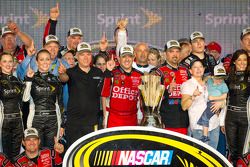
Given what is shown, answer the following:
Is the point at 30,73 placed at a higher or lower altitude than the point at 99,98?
higher

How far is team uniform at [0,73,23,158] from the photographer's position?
544 cm

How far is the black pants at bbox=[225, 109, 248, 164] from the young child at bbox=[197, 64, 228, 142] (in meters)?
0.31

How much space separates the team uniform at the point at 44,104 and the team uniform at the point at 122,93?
54cm

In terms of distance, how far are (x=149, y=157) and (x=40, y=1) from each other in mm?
5102

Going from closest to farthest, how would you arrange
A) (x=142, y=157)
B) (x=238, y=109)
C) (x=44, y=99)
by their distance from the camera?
(x=142, y=157), (x=44, y=99), (x=238, y=109)

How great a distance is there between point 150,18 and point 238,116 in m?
2.20

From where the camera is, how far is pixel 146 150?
8.53 feet

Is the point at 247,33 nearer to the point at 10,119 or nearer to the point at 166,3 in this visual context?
the point at 166,3

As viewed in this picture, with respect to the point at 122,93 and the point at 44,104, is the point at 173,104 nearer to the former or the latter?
the point at 122,93

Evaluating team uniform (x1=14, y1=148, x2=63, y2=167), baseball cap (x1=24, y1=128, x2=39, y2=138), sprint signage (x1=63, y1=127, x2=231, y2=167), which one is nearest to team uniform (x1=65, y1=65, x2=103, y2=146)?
team uniform (x1=14, y1=148, x2=63, y2=167)

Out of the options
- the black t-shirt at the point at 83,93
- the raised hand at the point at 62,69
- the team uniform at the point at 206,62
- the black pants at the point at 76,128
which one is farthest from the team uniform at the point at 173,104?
the raised hand at the point at 62,69

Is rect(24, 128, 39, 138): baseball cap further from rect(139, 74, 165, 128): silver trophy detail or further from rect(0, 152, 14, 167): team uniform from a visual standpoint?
rect(139, 74, 165, 128): silver trophy detail

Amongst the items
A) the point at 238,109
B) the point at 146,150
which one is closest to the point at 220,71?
the point at 238,109

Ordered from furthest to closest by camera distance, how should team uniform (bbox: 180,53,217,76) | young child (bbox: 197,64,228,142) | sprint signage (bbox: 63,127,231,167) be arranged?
1. team uniform (bbox: 180,53,217,76)
2. young child (bbox: 197,64,228,142)
3. sprint signage (bbox: 63,127,231,167)
